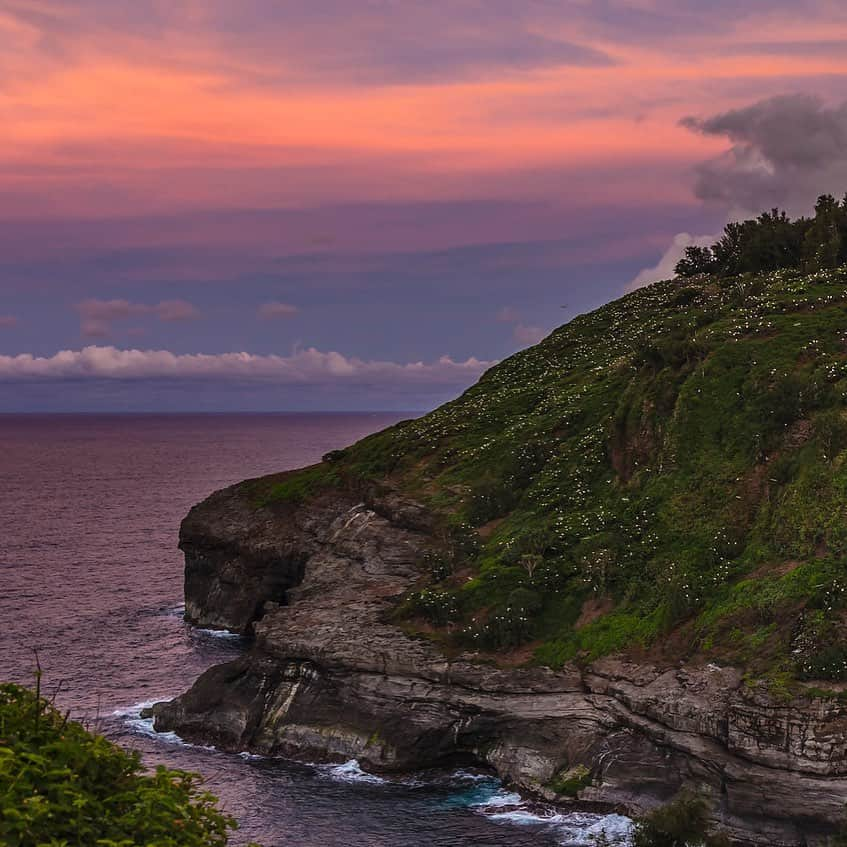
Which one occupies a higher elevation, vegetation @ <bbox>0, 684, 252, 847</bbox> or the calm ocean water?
vegetation @ <bbox>0, 684, 252, 847</bbox>

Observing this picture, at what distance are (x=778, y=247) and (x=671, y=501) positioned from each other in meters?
56.7

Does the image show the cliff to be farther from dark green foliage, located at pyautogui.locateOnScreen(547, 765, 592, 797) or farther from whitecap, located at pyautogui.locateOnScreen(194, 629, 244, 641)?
whitecap, located at pyautogui.locateOnScreen(194, 629, 244, 641)

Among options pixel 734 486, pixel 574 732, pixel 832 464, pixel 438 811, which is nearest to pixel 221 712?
pixel 438 811

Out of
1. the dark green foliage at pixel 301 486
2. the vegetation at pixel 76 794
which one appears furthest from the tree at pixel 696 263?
the vegetation at pixel 76 794

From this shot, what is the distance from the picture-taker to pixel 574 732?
54.3m

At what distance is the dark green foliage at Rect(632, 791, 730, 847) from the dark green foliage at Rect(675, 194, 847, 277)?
66.8 meters

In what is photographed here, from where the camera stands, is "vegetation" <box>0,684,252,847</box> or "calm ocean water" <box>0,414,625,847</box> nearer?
"vegetation" <box>0,684,252,847</box>

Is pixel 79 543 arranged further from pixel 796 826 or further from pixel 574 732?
pixel 796 826

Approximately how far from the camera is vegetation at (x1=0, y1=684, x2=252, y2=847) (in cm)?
1608

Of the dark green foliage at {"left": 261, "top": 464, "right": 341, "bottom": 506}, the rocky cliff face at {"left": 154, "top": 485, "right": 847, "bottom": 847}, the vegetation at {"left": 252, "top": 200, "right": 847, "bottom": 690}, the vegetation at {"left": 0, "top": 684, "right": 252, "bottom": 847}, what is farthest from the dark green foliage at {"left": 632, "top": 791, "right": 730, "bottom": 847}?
the dark green foliage at {"left": 261, "top": 464, "right": 341, "bottom": 506}

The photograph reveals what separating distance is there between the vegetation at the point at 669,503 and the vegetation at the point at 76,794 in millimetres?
37706

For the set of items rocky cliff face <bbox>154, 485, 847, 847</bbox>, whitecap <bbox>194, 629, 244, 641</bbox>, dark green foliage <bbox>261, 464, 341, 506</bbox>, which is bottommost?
whitecap <bbox>194, 629, 244, 641</bbox>

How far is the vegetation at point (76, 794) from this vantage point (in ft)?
52.7

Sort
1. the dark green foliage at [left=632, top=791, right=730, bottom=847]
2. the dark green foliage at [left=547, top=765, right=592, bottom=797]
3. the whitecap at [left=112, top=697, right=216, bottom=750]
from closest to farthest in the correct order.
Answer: the dark green foliage at [left=632, top=791, right=730, bottom=847] → the dark green foliage at [left=547, top=765, right=592, bottom=797] → the whitecap at [left=112, top=697, right=216, bottom=750]
